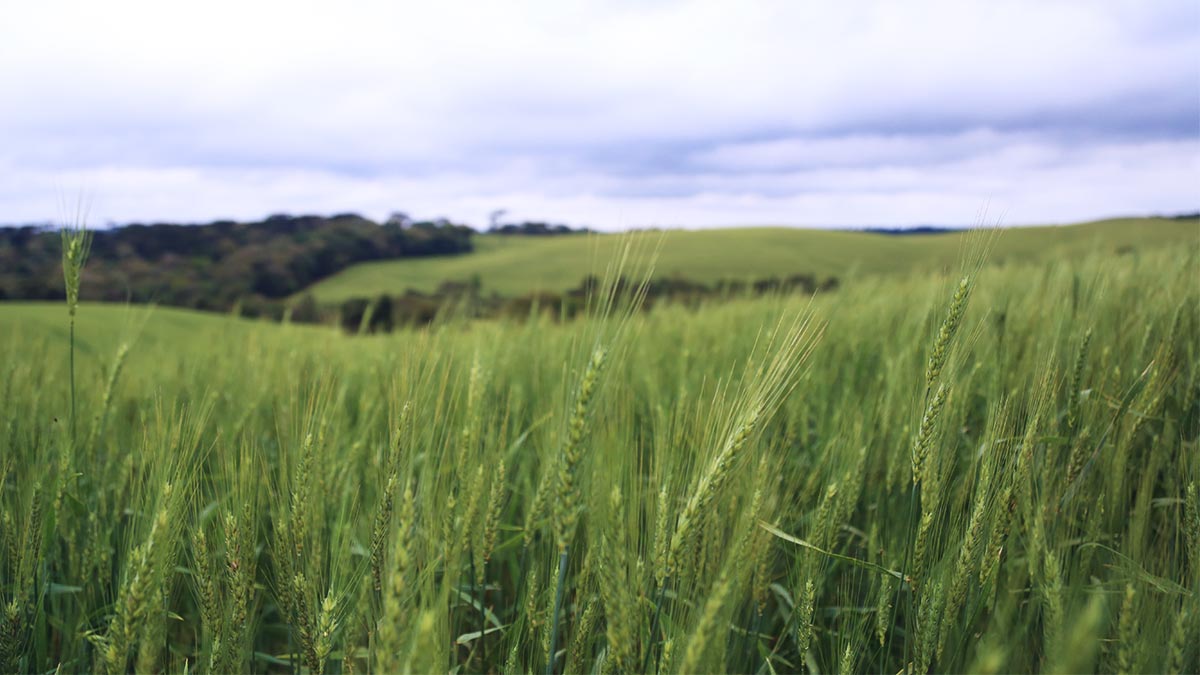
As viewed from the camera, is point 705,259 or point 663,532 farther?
point 705,259

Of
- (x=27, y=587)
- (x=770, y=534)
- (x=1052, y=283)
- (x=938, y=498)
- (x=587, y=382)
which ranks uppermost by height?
(x=1052, y=283)

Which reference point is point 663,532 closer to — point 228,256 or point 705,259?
point 705,259

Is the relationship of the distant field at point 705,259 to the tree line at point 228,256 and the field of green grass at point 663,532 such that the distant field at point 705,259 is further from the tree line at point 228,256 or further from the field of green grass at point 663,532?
the field of green grass at point 663,532

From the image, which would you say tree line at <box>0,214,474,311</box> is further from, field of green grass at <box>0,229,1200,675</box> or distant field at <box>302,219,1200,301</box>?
field of green grass at <box>0,229,1200,675</box>

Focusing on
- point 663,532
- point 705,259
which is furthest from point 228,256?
point 663,532

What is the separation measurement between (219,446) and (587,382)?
169 cm

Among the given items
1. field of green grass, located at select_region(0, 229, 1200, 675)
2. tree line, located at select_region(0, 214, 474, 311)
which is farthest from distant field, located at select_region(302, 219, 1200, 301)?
field of green grass, located at select_region(0, 229, 1200, 675)

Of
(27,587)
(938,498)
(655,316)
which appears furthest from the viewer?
(655,316)

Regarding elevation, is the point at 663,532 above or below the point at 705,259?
below

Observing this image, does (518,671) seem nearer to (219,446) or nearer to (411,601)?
(411,601)

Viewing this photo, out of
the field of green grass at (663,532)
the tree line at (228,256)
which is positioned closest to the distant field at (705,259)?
the tree line at (228,256)

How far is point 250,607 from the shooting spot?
148 cm

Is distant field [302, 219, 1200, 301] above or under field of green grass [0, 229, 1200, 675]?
above

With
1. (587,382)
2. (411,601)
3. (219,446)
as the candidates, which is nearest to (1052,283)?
(587,382)
